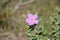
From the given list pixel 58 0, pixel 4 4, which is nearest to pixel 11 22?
pixel 4 4

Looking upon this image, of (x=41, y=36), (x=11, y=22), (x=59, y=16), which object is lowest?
(x=41, y=36)

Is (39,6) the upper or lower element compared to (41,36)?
upper

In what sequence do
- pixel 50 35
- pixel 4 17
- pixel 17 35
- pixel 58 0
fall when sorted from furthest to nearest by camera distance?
1. pixel 58 0
2. pixel 4 17
3. pixel 17 35
4. pixel 50 35

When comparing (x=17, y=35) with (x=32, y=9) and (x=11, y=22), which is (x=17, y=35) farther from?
(x=32, y=9)

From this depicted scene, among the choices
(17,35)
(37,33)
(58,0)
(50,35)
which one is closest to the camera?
(37,33)

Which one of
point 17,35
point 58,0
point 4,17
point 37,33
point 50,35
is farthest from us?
point 58,0

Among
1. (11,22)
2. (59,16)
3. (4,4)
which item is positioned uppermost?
(4,4)

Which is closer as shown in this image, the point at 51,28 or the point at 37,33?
the point at 37,33

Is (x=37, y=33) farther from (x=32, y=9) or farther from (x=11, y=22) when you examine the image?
(x=32, y=9)

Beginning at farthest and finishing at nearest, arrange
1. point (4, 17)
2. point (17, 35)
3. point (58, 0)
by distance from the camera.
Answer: point (58, 0), point (4, 17), point (17, 35)

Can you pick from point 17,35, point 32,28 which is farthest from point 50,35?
point 17,35
